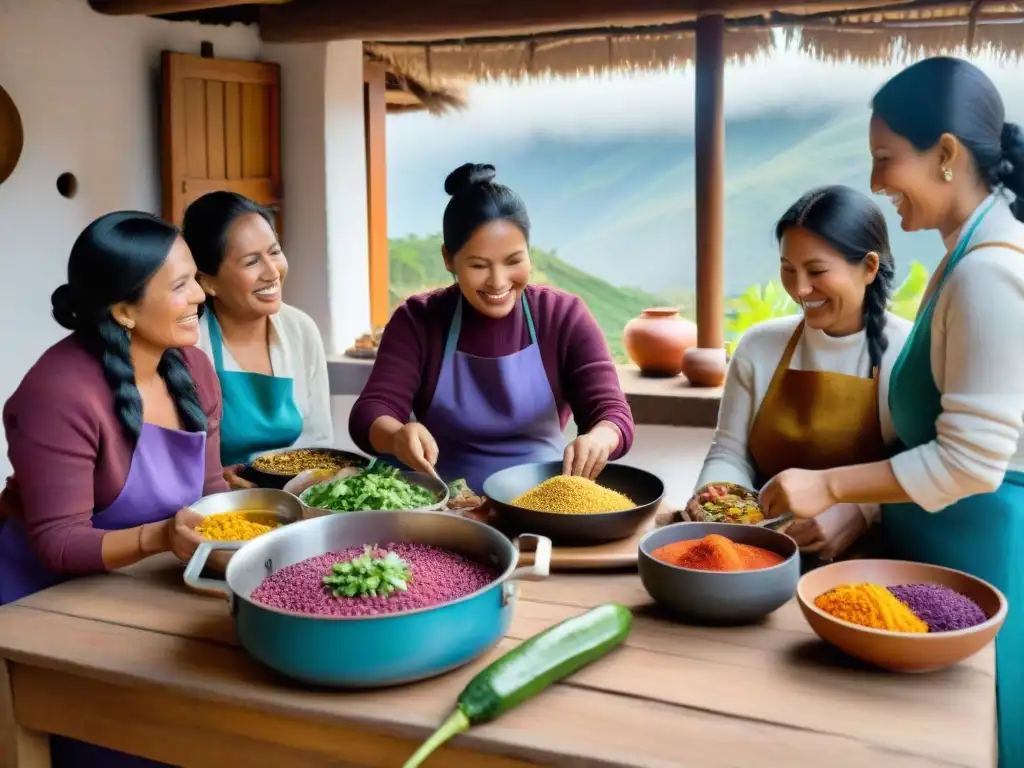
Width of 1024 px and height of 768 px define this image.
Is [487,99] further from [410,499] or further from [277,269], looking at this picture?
[410,499]

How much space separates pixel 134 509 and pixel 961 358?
1.58m

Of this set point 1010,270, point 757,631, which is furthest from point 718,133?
point 757,631

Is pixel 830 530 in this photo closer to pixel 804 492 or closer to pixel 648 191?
pixel 804 492

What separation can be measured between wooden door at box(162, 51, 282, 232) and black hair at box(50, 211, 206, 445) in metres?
2.59

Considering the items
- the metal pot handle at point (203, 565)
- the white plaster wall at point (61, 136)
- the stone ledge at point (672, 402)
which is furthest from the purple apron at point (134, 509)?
the stone ledge at point (672, 402)

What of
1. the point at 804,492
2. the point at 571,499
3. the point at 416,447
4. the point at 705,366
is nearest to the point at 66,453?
the point at 416,447

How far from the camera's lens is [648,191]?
404 inches

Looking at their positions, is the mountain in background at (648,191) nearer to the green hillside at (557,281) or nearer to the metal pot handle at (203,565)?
the green hillside at (557,281)

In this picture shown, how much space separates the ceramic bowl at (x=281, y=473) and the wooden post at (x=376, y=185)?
2906mm

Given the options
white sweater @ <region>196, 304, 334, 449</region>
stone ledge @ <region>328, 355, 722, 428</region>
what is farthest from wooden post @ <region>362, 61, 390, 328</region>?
white sweater @ <region>196, 304, 334, 449</region>

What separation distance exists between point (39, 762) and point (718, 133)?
3570 millimetres

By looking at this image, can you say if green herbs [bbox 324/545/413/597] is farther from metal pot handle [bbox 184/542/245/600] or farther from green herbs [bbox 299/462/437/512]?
green herbs [bbox 299/462/437/512]

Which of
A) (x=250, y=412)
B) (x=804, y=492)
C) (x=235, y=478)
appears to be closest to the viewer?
(x=804, y=492)

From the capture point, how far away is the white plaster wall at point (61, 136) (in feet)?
13.2
